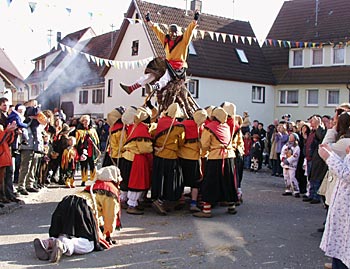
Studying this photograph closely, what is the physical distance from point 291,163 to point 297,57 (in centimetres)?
2129

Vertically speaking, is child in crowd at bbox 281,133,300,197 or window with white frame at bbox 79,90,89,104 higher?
window with white frame at bbox 79,90,89,104

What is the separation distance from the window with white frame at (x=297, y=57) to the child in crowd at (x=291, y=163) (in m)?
20.5

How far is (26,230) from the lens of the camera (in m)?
7.91

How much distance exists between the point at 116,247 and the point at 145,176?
2594mm

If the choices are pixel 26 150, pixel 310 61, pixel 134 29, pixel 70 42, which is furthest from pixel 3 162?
pixel 70 42

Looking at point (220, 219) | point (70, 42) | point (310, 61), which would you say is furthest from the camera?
point (70, 42)

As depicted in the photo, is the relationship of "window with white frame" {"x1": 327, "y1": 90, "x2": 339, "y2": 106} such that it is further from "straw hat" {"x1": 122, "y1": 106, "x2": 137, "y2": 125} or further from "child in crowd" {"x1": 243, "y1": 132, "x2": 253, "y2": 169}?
"straw hat" {"x1": 122, "y1": 106, "x2": 137, "y2": 125}

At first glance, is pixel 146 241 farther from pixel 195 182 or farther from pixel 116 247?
pixel 195 182

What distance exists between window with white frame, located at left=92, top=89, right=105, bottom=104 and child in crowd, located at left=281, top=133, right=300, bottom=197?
82.3 feet

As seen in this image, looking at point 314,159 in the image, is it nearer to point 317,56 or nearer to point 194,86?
point 194,86

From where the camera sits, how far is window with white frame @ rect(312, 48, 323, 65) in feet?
101

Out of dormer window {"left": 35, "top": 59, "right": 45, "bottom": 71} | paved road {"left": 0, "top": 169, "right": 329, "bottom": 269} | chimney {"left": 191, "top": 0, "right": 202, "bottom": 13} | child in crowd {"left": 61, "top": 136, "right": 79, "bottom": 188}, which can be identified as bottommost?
paved road {"left": 0, "top": 169, "right": 329, "bottom": 269}

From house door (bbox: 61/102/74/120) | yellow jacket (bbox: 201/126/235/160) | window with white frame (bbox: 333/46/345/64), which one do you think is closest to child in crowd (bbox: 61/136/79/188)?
yellow jacket (bbox: 201/126/235/160)

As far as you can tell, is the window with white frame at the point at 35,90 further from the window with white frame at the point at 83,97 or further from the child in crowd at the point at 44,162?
the child in crowd at the point at 44,162
